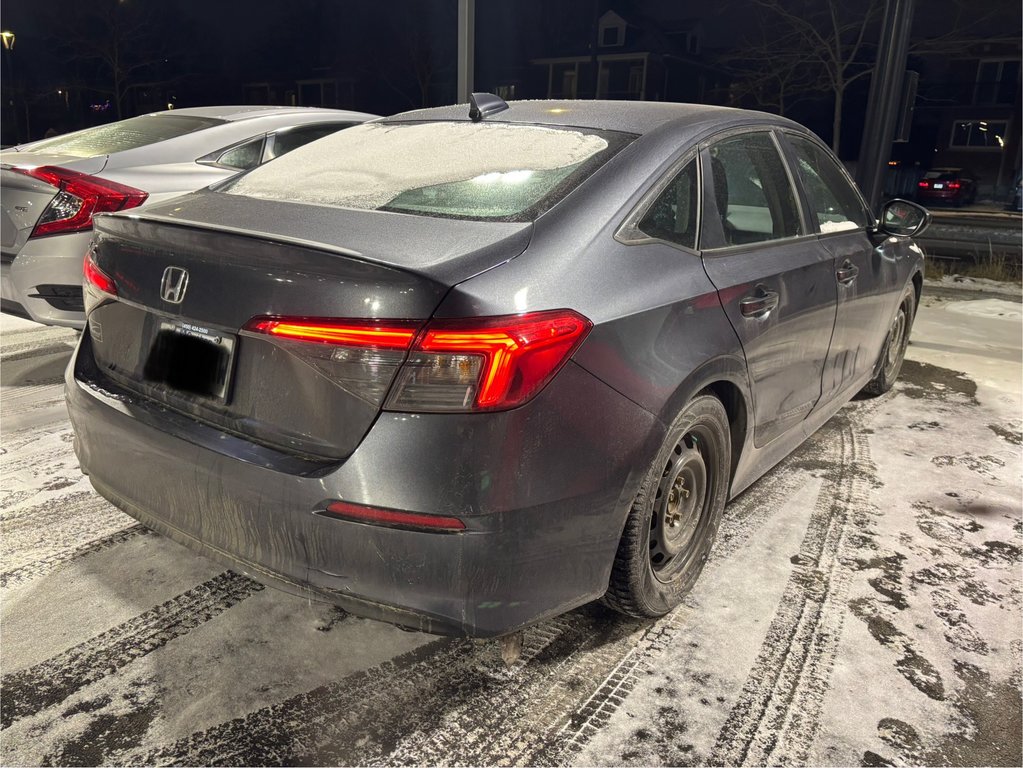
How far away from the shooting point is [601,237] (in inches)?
84.4

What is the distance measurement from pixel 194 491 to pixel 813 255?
2.44 m

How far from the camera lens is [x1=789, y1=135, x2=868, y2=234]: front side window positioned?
11.3 feet

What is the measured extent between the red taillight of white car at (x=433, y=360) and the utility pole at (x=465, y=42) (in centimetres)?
686

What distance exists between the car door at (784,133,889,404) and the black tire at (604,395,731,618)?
43.5 inches

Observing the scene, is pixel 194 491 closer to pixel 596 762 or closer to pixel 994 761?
pixel 596 762

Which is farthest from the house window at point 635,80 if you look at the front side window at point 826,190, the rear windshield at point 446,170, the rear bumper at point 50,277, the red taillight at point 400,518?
the red taillight at point 400,518

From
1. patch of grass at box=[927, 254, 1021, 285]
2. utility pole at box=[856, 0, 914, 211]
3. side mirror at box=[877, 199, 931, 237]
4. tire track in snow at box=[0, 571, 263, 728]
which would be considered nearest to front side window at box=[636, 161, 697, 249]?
tire track in snow at box=[0, 571, 263, 728]

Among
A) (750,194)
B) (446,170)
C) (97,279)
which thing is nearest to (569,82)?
(750,194)

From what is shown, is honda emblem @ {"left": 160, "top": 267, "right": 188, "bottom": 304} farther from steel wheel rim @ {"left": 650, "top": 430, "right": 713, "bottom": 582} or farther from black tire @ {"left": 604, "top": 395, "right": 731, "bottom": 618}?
steel wheel rim @ {"left": 650, "top": 430, "right": 713, "bottom": 582}

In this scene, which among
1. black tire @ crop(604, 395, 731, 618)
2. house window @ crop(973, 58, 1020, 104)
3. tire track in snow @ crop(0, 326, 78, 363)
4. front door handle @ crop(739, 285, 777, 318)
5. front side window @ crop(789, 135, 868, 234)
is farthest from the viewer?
house window @ crop(973, 58, 1020, 104)

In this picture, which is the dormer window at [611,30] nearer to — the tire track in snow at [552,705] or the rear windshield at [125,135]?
the rear windshield at [125,135]

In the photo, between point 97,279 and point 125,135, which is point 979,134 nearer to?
point 125,135

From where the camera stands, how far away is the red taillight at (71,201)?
4.35m

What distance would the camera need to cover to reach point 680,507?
2621 millimetres
